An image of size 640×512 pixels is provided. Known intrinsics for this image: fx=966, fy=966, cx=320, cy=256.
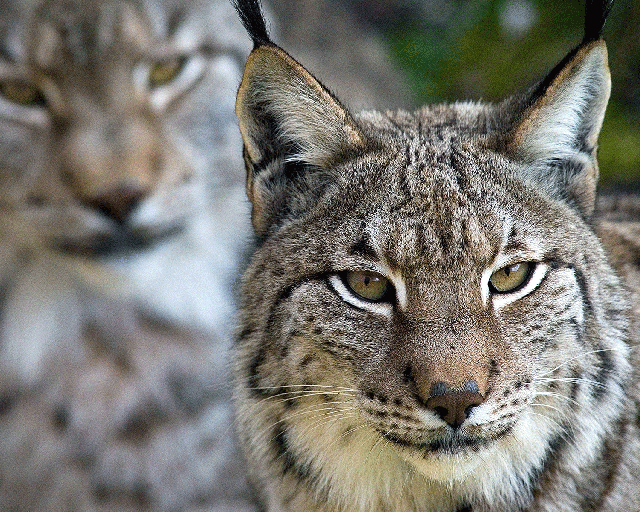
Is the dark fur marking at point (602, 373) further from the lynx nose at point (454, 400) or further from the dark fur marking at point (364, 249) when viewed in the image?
the dark fur marking at point (364, 249)

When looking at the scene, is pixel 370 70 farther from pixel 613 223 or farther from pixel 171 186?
pixel 613 223

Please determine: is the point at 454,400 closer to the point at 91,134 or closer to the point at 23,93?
the point at 91,134

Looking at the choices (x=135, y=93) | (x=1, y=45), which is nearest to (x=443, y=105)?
(x=135, y=93)

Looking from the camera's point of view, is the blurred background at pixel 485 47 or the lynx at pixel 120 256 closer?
the lynx at pixel 120 256

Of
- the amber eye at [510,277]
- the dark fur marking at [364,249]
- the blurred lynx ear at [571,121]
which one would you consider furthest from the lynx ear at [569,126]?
the dark fur marking at [364,249]

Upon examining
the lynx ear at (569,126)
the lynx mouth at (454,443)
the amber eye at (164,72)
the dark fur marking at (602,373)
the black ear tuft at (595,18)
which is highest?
the amber eye at (164,72)

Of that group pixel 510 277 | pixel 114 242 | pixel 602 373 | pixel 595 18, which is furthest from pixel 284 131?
pixel 114 242

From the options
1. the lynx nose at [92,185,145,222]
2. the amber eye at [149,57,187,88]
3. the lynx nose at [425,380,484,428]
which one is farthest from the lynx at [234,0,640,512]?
the amber eye at [149,57,187,88]
